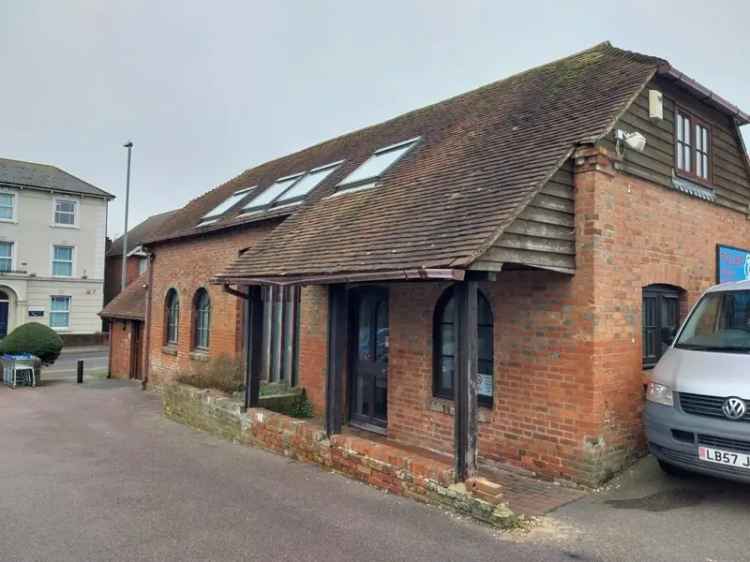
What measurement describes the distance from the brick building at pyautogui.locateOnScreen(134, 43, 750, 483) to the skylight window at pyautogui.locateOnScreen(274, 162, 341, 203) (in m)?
0.69

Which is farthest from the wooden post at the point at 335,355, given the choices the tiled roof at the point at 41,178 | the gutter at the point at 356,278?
the tiled roof at the point at 41,178

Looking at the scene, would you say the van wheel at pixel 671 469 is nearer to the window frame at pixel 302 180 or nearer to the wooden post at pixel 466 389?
the wooden post at pixel 466 389

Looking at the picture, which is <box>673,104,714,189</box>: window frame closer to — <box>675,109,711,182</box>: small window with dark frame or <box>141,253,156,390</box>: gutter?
<box>675,109,711,182</box>: small window with dark frame

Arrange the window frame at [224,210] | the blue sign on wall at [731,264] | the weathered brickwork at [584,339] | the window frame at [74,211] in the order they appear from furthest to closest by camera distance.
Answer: the window frame at [74,211]
the window frame at [224,210]
the blue sign on wall at [731,264]
the weathered brickwork at [584,339]

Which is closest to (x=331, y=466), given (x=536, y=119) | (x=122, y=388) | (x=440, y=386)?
(x=440, y=386)

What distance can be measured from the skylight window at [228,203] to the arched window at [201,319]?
6.36 ft

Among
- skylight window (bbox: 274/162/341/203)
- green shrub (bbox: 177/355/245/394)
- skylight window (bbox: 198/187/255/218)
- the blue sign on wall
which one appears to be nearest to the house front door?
green shrub (bbox: 177/355/245/394)

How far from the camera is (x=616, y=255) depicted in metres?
6.50

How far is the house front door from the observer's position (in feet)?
28.7

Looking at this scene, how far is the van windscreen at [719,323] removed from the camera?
579 cm

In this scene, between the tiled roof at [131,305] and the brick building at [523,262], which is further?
the tiled roof at [131,305]

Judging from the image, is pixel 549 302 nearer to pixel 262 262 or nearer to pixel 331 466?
pixel 331 466

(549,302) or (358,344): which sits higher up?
(549,302)

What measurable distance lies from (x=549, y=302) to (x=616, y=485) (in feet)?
6.79
